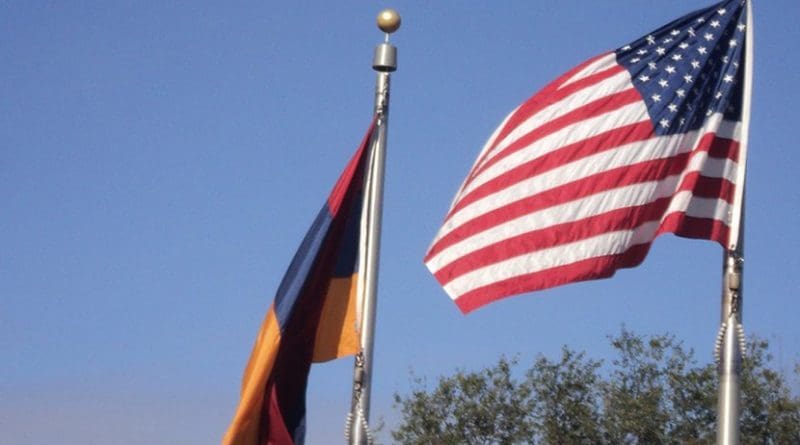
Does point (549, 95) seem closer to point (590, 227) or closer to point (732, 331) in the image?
point (590, 227)

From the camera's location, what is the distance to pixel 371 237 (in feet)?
43.8

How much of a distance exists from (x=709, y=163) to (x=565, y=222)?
1.16m

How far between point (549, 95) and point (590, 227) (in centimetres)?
168

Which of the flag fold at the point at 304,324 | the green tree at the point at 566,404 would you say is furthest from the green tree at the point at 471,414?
the flag fold at the point at 304,324

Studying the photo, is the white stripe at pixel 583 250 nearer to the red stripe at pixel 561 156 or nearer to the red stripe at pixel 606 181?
the red stripe at pixel 606 181

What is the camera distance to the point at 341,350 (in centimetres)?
1329

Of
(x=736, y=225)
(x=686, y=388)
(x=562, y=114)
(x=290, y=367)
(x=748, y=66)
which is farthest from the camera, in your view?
(x=686, y=388)

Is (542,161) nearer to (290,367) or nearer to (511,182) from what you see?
(511,182)

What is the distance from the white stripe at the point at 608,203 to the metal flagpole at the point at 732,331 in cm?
20

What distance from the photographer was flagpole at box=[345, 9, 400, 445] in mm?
12594

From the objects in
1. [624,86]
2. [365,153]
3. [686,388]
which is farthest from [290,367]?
[686,388]

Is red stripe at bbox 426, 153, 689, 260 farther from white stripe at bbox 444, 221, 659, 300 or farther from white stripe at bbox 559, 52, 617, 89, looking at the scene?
white stripe at bbox 559, 52, 617, 89

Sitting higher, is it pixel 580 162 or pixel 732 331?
pixel 580 162

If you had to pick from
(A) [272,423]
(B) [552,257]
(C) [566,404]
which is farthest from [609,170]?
(C) [566,404]
